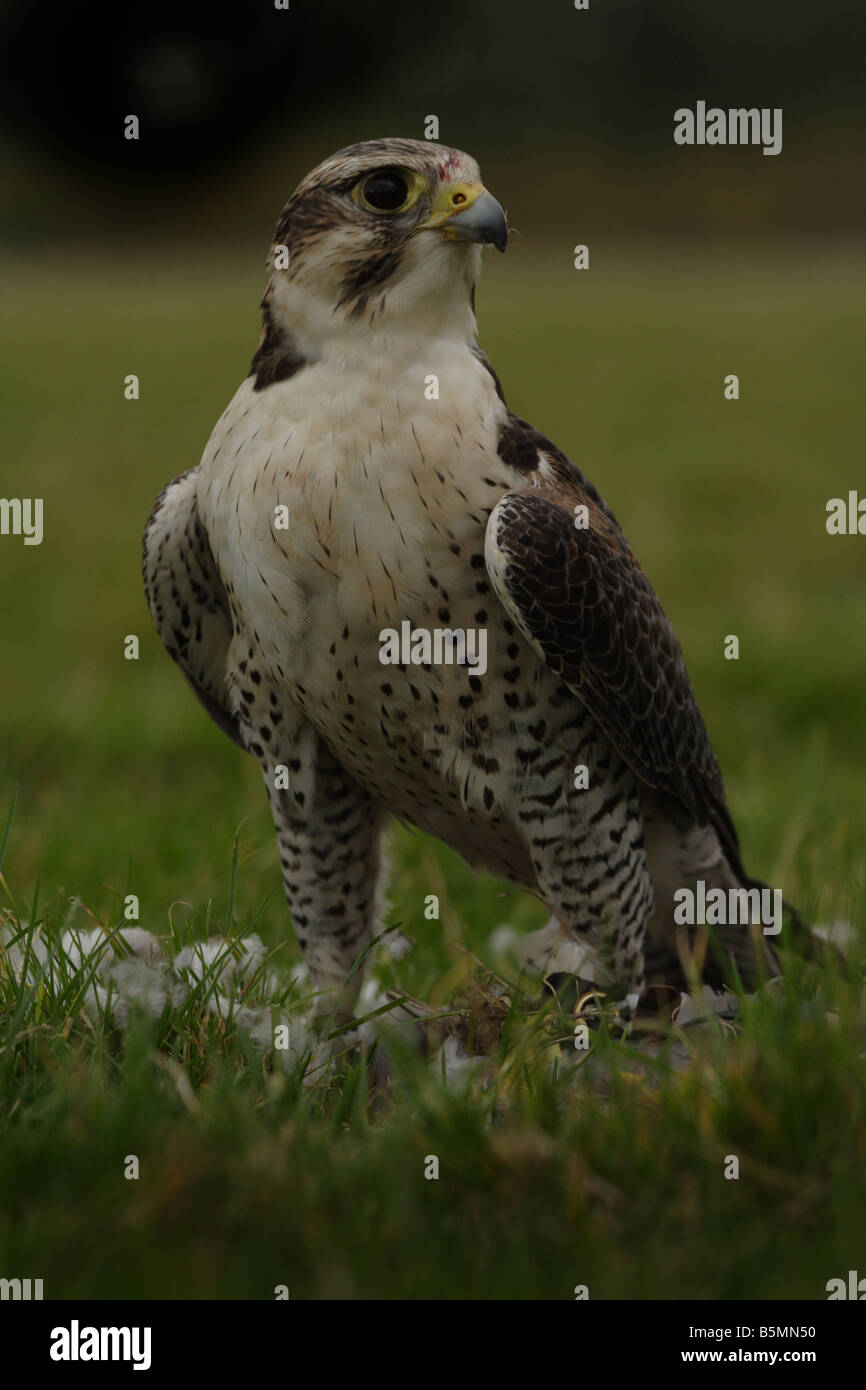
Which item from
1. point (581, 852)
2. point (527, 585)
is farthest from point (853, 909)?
point (527, 585)

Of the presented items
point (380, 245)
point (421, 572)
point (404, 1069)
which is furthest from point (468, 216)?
point (404, 1069)

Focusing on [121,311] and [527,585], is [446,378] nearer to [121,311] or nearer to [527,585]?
[527,585]

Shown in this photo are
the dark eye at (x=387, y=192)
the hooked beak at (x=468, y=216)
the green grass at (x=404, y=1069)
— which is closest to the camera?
the green grass at (x=404, y=1069)

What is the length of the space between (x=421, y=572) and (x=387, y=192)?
0.80 meters

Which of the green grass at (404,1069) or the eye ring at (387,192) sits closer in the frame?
the green grass at (404,1069)

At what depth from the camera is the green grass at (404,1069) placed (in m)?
2.66

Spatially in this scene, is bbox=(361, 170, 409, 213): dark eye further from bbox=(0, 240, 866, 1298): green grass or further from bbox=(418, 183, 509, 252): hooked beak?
bbox=(0, 240, 866, 1298): green grass

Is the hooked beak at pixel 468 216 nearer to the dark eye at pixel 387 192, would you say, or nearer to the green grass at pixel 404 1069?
the dark eye at pixel 387 192

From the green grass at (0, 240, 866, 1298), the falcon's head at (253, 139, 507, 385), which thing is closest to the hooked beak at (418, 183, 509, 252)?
the falcon's head at (253, 139, 507, 385)

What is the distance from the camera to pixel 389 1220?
2.72m

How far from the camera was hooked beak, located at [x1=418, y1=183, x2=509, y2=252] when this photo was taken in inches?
136

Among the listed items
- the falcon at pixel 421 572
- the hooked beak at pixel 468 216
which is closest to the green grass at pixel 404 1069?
the falcon at pixel 421 572

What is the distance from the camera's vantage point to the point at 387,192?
3578mm

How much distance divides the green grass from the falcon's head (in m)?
1.31
